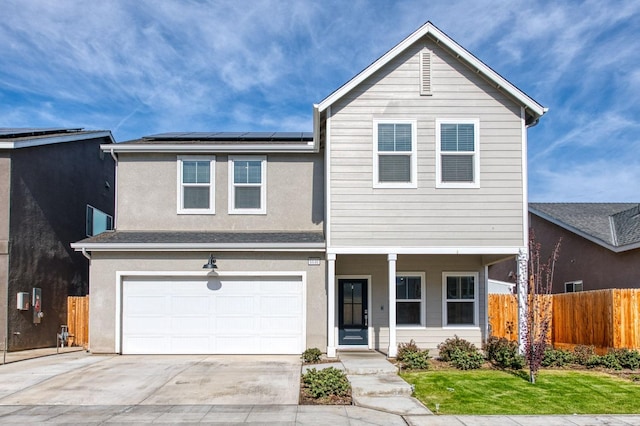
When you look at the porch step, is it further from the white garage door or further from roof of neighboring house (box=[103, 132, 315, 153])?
roof of neighboring house (box=[103, 132, 315, 153])

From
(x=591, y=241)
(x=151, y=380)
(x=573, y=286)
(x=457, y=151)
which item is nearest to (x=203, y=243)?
(x=151, y=380)

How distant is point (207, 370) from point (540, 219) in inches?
611

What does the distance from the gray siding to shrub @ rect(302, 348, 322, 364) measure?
262cm

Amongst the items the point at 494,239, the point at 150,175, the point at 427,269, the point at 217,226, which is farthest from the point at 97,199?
A: the point at 494,239

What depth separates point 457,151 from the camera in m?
14.2

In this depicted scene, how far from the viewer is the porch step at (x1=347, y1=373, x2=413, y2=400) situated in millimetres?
10336

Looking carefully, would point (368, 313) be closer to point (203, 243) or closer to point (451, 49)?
point (203, 243)

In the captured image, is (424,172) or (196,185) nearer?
(424,172)

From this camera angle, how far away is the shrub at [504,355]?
41.4 ft

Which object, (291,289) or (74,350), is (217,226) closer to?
(291,289)

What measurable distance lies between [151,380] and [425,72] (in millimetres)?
9625

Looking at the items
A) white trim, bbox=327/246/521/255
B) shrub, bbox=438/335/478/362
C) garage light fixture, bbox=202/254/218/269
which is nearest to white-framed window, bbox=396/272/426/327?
shrub, bbox=438/335/478/362

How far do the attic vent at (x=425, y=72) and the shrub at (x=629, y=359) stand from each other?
25.1 ft

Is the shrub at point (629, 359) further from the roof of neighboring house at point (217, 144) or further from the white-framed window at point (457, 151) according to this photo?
the roof of neighboring house at point (217, 144)
